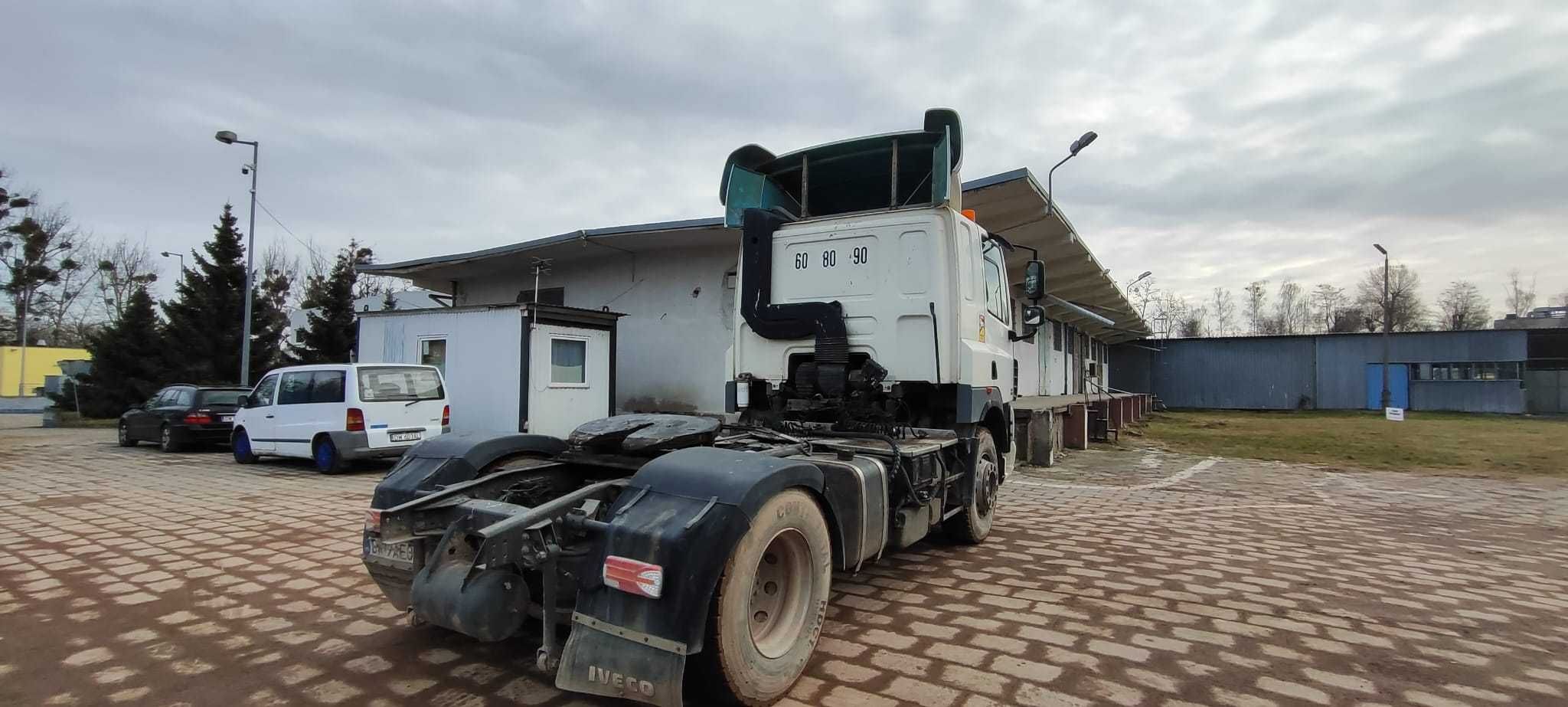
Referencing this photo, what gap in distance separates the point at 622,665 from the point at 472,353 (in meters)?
11.7

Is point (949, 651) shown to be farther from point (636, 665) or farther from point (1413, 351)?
point (1413, 351)

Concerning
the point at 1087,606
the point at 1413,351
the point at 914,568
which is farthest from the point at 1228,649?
the point at 1413,351

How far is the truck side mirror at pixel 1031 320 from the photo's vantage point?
6555mm

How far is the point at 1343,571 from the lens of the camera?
558 cm

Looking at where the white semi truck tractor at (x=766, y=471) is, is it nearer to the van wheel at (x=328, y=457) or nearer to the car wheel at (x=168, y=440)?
the van wheel at (x=328, y=457)

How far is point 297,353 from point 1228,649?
2729 centimetres

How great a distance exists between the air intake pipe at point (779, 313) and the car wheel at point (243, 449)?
34.1 ft

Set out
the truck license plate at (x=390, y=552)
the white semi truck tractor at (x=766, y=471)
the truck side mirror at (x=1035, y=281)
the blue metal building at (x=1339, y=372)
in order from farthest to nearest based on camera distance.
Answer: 1. the blue metal building at (x=1339, y=372)
2. the truck side mirror at (x=1035, y=281)
3. the truck license plate at (x=390, y=552)
4. the white semi truck tractor at (x=766, y=471)

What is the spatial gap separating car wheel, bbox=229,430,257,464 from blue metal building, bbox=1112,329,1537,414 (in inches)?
1535

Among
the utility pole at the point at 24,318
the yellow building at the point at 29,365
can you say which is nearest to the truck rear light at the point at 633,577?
the utility pole at the point at 24,318

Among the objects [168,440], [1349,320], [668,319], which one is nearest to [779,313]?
[668,319]

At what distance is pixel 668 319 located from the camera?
15.9m

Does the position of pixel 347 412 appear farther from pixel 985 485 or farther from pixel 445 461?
pixel 985 485

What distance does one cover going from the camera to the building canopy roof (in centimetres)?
1258
